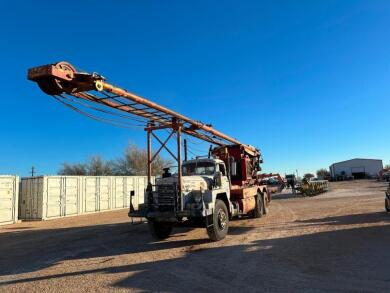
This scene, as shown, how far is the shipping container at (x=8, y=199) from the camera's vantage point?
21125 mm

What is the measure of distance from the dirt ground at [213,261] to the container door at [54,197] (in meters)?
9.56

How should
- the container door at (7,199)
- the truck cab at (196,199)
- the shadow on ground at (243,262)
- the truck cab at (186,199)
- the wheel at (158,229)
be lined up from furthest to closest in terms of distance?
1. the container door at (7,199)
2. the wheel at (158,229)
3. the truck cab at (196,199)
4. the truck cab at (186,199)
5. the shadow on ground at (243,262)

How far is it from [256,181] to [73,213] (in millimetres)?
13338

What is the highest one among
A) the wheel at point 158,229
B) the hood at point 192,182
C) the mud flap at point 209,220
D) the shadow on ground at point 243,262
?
the hood at point 192,182

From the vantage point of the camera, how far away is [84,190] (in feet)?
88.3

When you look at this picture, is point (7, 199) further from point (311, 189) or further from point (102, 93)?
point (311, 189)

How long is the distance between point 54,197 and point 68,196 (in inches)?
47.8

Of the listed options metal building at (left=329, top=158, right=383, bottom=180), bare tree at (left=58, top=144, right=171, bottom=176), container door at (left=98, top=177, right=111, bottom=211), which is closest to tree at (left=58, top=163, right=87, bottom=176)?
bare tree at (left=58, top=144, right=171, bottom=176)

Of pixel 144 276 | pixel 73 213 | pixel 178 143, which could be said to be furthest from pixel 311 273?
pixel 73 213

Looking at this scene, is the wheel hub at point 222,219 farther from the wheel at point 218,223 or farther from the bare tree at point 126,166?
the bare tree at point 126,166

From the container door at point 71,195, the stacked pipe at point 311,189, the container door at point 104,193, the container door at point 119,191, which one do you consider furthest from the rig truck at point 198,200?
the stacked pipe at point 311,189

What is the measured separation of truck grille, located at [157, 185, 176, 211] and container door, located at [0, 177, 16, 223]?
43.9 feet

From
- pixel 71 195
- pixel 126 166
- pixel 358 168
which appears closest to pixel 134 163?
pixel 126 166

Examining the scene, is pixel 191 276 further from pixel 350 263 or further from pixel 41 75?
pixel 41 75
